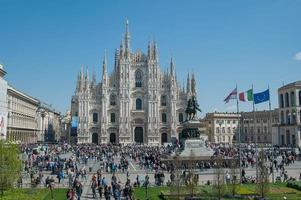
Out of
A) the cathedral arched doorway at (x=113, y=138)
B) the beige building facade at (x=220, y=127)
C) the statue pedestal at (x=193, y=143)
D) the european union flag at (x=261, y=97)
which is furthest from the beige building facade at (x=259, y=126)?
the european union flag at (x=261, y=97)

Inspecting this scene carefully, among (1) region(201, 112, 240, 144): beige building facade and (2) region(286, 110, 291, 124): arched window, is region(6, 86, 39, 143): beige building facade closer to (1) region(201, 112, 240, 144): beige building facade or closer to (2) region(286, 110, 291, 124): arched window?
(1) region(201, 112, 240, 144): beige building facade

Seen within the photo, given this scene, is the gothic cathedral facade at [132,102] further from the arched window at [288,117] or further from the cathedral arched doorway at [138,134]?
the arched window at [288,117]

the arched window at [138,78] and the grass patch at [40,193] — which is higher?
the arched window at [138,78]

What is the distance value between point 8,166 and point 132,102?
67862mm

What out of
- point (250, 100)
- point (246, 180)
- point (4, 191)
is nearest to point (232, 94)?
point (250, 100)

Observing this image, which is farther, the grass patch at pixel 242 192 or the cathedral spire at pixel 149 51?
the cathedral spire at pixel 149 51

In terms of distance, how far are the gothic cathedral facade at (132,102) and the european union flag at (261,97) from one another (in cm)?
5147

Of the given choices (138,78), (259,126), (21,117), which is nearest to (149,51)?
(138,78)

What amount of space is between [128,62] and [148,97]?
9025 mm

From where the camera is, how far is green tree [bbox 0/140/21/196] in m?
21.8

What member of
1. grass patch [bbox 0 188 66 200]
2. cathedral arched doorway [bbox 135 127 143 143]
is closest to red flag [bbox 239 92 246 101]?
grass patch [bbox 0 188 66 200]

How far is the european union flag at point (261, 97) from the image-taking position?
35.3 m

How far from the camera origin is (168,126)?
3477 inches

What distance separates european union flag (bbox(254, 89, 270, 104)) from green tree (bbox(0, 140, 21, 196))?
21790 millimetres
